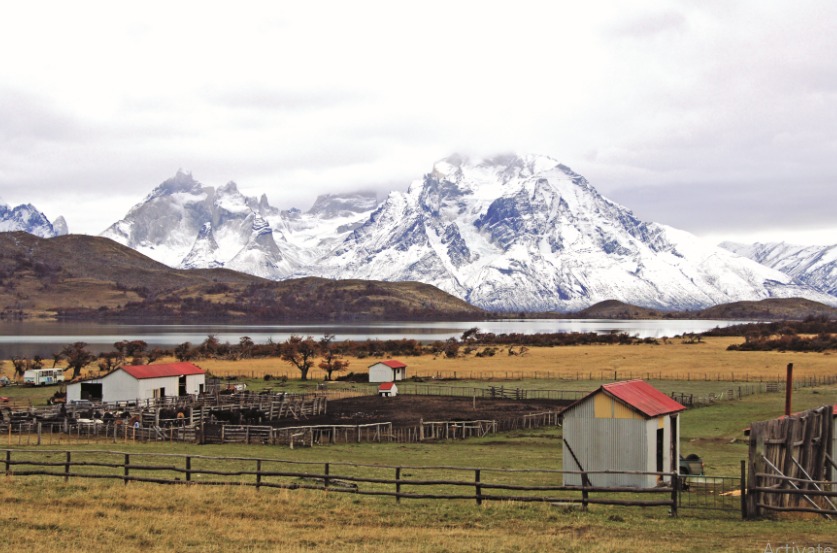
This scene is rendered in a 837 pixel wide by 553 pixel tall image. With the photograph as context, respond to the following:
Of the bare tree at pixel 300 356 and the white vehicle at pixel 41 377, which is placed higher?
the bare tree at pixel 300 356

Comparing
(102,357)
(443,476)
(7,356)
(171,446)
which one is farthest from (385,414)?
(7,356)

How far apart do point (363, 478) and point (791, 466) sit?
1254 cm

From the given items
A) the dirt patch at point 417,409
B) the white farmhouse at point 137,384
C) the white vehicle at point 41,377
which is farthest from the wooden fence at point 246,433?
the white vehicle at point 41,377

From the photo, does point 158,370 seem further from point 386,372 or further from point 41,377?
point 386,372

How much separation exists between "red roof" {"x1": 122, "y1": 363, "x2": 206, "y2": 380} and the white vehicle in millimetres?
22556

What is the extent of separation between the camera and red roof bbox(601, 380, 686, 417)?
3139cm

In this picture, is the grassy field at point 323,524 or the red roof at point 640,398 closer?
the grassy field at point 323,524

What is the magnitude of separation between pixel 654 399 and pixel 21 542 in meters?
21.5

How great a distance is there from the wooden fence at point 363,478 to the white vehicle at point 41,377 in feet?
174

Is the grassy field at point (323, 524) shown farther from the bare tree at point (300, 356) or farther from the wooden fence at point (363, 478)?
the bare tree at point (300, 356)

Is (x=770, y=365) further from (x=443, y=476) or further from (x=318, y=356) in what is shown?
(x=443, y=476)

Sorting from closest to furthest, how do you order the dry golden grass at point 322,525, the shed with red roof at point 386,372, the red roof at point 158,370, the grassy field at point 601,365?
the dry golden grass at point 322,525 < the red roof at point 158,370 < the shed with red roof at point 386,372 < the grassy field at point 601,365

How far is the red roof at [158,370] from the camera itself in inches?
2731

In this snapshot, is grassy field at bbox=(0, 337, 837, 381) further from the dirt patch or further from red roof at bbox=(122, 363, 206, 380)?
red roof at bbox=(122, 363, 206, 380)
